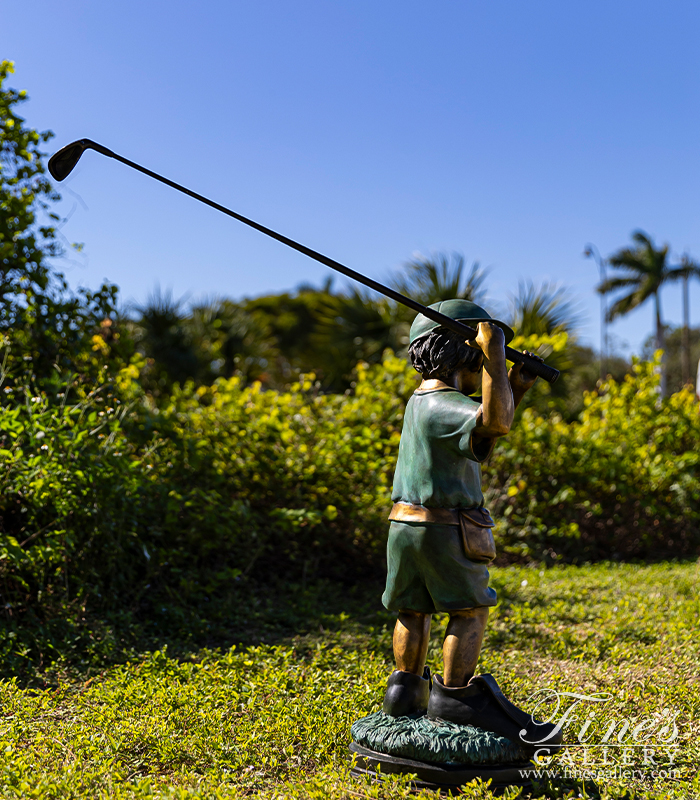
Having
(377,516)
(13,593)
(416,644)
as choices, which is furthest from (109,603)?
(416,644)

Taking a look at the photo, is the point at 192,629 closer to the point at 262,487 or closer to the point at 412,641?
the point at 262,487

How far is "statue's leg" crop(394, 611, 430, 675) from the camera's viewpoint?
2.76 metres

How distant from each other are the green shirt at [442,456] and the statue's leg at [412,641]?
0.47 m

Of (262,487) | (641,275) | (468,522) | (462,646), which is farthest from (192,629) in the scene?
(641,275)

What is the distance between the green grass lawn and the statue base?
0.23 feet

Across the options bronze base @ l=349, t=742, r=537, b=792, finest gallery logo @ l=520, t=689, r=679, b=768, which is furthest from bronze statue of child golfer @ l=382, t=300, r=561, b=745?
finest gallery logo @ l=520, t=689, r=679, b=768

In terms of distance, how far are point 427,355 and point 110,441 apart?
2.65 metres

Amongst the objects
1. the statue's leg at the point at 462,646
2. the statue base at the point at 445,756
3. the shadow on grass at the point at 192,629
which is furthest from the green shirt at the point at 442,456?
the shadow on grass at the point at 192,629

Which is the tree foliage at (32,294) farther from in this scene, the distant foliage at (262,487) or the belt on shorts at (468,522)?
the belt on shorts at (468,522)

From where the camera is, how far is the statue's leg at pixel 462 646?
103 inches

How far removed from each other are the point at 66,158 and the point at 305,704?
258 centimetres

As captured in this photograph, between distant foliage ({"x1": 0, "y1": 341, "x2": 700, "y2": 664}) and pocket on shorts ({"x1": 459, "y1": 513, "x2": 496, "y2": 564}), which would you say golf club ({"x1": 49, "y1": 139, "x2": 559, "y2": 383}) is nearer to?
pocket on shorts ({"x1": 459, "y1": 513, "x2": 496, "y2": 564})

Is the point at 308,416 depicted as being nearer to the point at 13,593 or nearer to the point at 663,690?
the point at 13,593

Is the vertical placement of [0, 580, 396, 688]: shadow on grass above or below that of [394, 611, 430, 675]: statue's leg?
below
